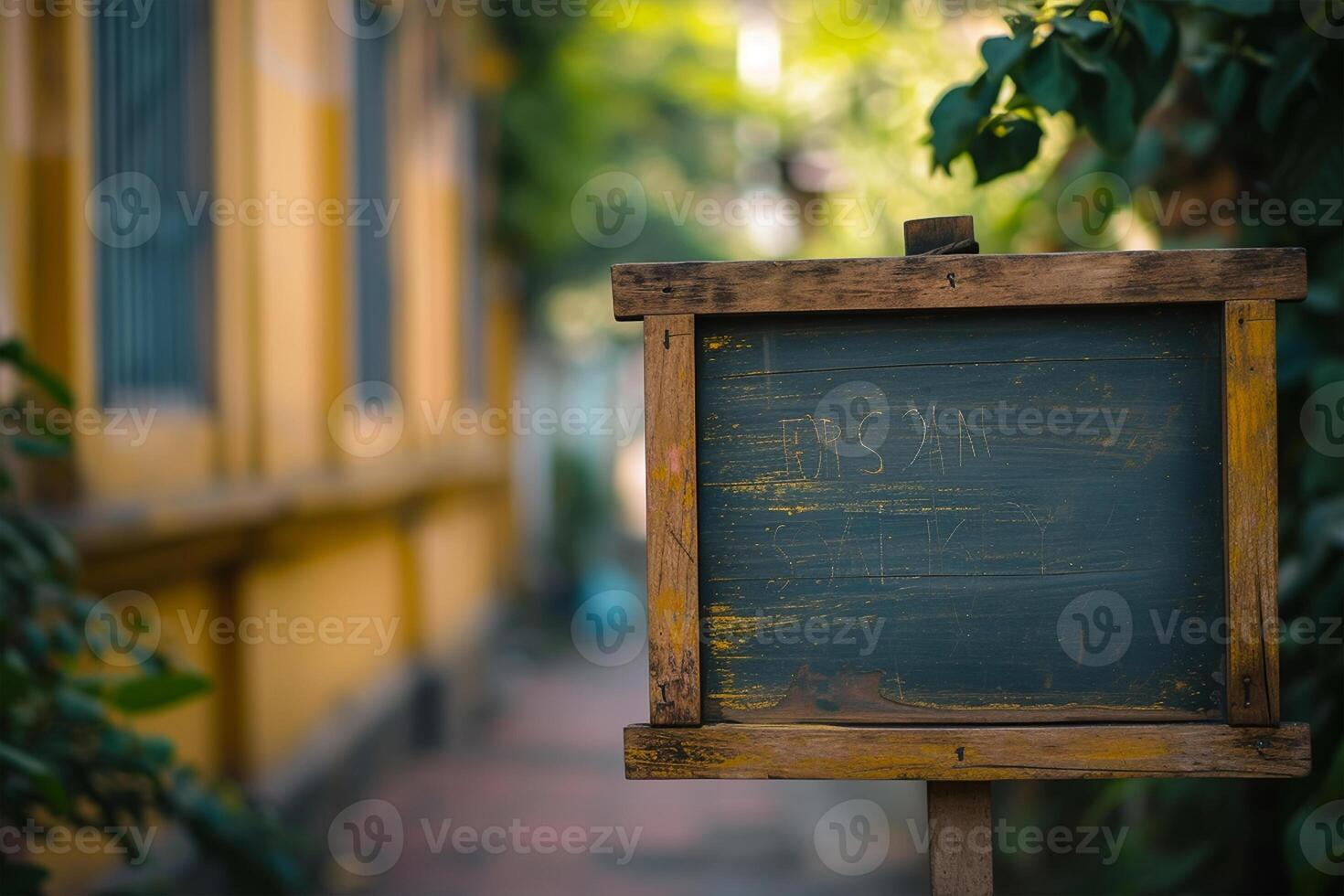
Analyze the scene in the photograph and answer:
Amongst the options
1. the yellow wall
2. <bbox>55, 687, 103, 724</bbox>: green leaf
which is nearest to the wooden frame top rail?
<bbox>55, 687, 103, 724</bbox>: green leaf

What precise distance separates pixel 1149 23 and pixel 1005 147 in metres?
0.28

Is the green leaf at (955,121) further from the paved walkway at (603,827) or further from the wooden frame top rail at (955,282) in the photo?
the paved walkway at (603,827)

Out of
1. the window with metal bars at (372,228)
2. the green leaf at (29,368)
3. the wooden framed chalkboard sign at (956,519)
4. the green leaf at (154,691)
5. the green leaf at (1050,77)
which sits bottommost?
the green leaf at (154,691)

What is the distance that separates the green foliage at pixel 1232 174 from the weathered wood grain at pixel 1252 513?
1.76 ft

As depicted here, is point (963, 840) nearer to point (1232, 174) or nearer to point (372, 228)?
point (1232, 174)

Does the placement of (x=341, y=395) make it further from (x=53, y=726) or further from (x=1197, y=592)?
(x=1197, y=592)

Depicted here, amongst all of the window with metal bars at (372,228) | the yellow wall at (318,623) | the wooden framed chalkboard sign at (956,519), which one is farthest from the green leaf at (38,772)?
the window with metal bars at (372,228)

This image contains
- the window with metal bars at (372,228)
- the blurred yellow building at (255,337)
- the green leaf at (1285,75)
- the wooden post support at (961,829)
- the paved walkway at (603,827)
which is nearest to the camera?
the wooden post support at (961,829)

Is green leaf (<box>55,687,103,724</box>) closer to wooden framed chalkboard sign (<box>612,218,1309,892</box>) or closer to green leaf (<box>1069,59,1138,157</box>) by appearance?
wooden framed chalkboard sign (<box>612,218,1309,892</box>)

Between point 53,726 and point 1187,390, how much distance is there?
80.5 inches

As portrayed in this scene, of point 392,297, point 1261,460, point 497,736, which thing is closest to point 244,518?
point 392,297

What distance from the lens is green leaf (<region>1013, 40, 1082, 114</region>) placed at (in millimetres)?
1847

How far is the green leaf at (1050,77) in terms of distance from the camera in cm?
185

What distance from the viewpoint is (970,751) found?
4.97 feet
